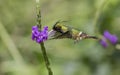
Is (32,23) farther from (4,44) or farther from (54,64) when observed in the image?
(54,64)

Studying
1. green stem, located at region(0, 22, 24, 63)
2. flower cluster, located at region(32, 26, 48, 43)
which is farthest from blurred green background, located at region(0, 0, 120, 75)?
flower cluster, located at region(32, 26, 48, 43)

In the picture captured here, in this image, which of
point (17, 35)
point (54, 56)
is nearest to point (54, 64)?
point (54, 56)

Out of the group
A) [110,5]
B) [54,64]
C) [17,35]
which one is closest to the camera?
[54,64]

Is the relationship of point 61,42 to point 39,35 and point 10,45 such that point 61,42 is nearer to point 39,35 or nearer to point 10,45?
point 10,45

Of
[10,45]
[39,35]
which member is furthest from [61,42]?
[39,35]

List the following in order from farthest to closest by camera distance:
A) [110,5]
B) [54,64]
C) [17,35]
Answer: [17,35], [110,5], [54,64]

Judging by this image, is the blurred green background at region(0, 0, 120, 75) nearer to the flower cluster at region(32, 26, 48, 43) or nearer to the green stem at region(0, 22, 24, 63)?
the green stem at region(0, 22, 24, 63)

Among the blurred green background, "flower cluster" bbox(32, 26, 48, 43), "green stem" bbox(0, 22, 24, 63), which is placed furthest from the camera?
"green stem" bbox(0, 22, 24, 63)

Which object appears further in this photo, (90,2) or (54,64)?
(90,2)

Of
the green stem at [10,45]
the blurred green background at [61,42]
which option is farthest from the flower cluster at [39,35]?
the green stem at [10,45]
